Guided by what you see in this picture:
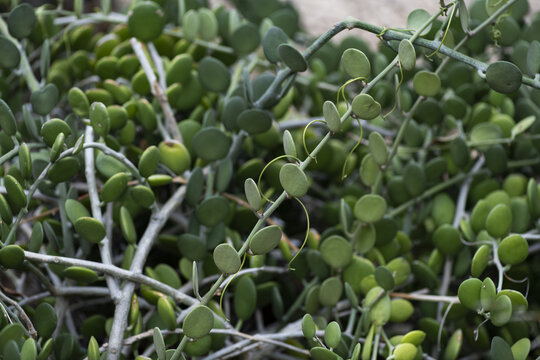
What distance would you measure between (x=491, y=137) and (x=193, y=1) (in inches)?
18.4

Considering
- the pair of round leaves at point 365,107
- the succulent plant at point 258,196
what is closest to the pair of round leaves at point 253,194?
the succulent plant at point 258,196

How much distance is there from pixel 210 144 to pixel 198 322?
0.24 meters

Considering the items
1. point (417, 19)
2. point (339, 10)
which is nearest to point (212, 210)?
point (417, 19)

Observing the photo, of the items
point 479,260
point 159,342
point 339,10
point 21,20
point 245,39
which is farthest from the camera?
point 339,10

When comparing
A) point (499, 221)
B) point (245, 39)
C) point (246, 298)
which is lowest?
point (246, 298)

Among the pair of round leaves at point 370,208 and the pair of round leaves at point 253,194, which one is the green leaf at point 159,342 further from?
the pair of round leaves at point 370,208

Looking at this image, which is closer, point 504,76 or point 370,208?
point 504,76

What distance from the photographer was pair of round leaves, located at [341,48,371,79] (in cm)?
50

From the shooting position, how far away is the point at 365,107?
474mm

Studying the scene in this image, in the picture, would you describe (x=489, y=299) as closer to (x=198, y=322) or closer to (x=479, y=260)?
(x=479, y=260)

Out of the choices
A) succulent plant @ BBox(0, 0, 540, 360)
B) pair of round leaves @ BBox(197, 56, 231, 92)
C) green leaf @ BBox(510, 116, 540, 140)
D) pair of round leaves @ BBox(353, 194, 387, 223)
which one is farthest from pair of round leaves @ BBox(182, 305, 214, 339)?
green leaf @ BBox(510, 116, 540, 140)

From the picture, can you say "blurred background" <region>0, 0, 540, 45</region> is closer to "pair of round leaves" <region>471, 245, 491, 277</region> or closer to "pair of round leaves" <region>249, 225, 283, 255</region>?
"pair of round leaves" <region>471, 245, 491, 277</region>

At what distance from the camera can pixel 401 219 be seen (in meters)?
0.73

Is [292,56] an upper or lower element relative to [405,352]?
upper
